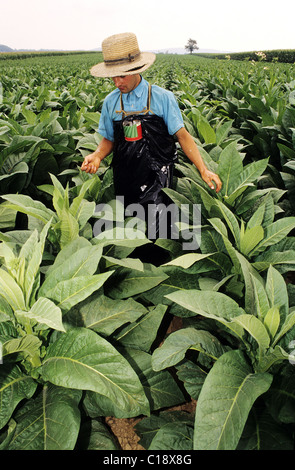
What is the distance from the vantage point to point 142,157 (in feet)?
9.04

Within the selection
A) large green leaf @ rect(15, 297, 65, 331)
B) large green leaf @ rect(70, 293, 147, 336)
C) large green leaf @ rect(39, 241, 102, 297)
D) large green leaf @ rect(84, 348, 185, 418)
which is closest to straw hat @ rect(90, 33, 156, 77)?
large green leaf @ rect(39, 241, 102, 297)

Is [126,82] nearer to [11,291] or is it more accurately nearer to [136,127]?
[136,127]

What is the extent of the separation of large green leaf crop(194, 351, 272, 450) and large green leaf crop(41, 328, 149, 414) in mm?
271

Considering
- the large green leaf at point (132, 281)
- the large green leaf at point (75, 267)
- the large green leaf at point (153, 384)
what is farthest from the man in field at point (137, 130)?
the large green leaf at point (153, 384)

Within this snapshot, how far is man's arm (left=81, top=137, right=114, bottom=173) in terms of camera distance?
2556 millimetres

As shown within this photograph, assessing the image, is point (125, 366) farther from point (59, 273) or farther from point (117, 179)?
point (117, 179)

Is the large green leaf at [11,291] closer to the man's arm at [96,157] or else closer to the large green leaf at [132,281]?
the large green leaf at [132,281]

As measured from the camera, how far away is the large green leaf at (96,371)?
4.35 ft

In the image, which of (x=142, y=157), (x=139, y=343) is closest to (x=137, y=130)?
(x=142, y=157)

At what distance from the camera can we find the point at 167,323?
256 cm
